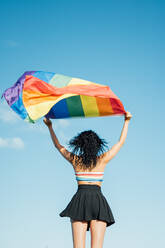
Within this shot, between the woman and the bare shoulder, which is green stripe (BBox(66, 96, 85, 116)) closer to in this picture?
the woman

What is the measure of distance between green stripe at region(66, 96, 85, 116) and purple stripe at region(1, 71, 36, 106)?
0.86 m

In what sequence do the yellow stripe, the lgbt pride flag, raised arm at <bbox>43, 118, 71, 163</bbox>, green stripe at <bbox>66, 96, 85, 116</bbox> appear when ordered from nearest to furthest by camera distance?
raised arm at <bbox>43, 118, 71, 163</bbox>
the lgbt pride flag
the yellow stripe
green stripe at <bbox>66, 96, 85, 116</bbox>

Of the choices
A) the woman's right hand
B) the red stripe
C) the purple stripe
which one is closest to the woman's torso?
the woman's right hand

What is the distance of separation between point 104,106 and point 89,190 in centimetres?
162

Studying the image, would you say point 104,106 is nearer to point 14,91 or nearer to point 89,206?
point 14,91

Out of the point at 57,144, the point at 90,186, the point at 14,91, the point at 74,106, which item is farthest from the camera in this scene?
the point at 74,106

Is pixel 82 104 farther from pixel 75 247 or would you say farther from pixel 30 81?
pixel 75 247

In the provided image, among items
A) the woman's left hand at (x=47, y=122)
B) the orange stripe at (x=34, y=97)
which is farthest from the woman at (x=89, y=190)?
the orange stripe at (x=34, y=97)

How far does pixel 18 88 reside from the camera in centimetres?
698

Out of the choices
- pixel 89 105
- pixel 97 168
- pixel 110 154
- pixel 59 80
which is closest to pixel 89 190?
pixel 97 168

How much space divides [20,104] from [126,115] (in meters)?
1.81

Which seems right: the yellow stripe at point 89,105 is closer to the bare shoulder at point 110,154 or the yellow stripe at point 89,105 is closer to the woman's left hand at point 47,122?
the woman's left hand at point 47,122

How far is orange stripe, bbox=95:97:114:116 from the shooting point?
6993mm

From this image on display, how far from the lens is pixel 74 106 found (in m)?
7.43
